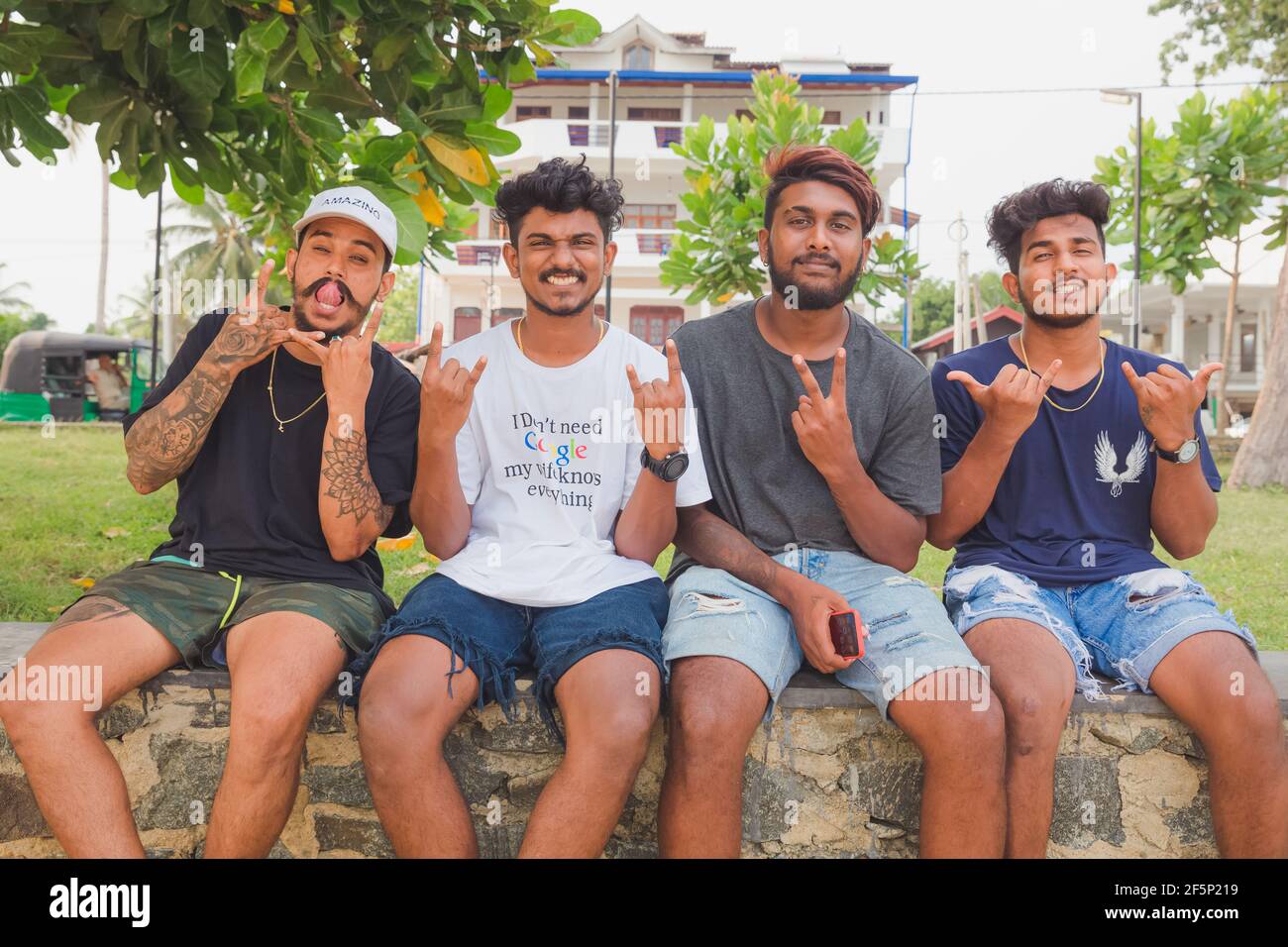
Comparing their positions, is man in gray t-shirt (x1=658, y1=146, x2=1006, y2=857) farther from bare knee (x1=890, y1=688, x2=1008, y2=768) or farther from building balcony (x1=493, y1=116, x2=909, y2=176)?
building balcony (x1=493, y1=116, x2=909, y2=176)

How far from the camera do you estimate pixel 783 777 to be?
265 cm

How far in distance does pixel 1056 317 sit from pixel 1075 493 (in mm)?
531

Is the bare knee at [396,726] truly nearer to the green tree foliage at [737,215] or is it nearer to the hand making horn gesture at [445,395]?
the hand making horn gesture at [445,395]

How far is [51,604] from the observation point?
Answer: 5.09 meters

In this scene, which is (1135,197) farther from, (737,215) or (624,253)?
(624,253)

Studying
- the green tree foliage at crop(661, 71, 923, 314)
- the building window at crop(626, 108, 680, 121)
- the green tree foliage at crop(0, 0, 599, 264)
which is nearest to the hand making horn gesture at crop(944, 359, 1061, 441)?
the green tree foliage at crop(0, 0, 599, 264)

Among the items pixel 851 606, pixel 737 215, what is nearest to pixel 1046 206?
pixel 851 606

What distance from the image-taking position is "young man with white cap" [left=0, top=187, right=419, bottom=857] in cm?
232

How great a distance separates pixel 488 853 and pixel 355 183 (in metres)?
2.14

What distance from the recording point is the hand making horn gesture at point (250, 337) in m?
2.80

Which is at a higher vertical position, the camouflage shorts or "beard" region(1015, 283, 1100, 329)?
"beard" region(1015, 283, 1100, 329)

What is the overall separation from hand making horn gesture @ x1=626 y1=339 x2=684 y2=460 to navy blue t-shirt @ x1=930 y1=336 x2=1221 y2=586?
93cm

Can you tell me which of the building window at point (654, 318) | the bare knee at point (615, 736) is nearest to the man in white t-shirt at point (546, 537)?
the bare knee at point (615, 736)

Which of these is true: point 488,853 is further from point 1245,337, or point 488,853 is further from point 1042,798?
point 1245,337
